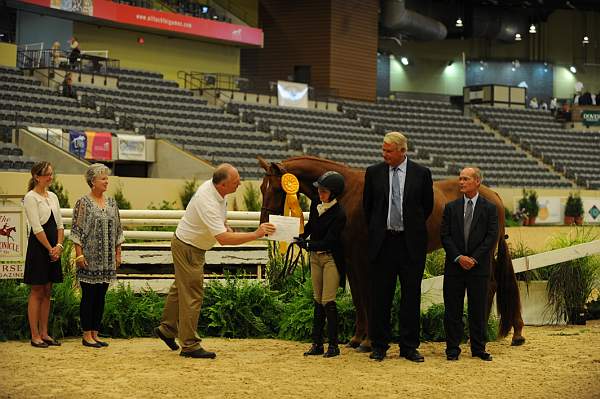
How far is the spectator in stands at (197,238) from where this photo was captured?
26.7ft

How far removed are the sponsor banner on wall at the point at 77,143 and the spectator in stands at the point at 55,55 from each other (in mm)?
6941

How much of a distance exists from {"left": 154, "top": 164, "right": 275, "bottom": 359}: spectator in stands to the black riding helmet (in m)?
0.63

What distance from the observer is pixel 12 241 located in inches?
376

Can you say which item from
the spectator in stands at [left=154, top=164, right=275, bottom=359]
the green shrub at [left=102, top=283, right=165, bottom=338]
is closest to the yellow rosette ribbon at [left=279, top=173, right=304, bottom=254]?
the spectator in stands at [left=154, top=164, right=275, bottom=359]

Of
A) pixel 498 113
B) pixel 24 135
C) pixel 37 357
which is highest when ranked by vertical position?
pixel 498 113

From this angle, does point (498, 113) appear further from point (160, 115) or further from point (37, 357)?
point (37, 357)

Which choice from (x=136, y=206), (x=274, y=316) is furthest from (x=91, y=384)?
(x=136, y=206)

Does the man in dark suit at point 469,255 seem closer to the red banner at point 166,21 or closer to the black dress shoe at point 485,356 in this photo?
the black dress shoe at point 485,356

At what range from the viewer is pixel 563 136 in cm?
4700

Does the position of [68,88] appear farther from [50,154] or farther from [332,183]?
[332,183]

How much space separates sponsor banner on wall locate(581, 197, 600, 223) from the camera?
3591cm

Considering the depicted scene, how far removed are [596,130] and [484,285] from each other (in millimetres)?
42363

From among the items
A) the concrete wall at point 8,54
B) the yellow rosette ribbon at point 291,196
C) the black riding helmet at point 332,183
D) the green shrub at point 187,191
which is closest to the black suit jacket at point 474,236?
the black riding helmet at point 332,183

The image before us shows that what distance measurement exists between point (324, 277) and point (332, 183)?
84 centimetres
